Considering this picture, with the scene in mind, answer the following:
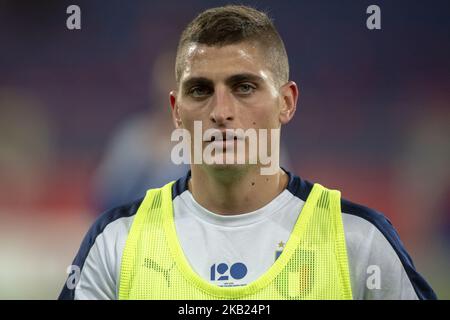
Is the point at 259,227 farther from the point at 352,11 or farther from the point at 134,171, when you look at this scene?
the point at 352,11

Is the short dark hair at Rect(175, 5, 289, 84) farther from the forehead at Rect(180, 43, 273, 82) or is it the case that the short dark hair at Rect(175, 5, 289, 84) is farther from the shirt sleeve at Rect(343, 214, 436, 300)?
the shirt sleeve at Rect(343, 214, 436, 300)

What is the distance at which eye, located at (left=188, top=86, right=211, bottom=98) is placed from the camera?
90.5 inches

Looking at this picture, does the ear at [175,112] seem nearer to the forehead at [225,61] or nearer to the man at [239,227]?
the man at [239,227]

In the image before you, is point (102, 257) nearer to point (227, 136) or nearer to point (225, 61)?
point (227, 136)

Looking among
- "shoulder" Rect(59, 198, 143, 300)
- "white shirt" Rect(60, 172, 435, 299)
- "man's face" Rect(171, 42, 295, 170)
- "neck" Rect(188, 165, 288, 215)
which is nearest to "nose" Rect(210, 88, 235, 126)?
"man's face" Rect(171, 42, 295, 170)

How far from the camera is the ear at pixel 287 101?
2455 millimetres

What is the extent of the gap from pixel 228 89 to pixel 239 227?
50cm

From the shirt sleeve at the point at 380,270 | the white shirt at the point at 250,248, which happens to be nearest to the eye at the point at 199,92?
the white shirt at the point at 250,248

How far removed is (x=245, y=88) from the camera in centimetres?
229

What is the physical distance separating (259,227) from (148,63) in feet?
5.80

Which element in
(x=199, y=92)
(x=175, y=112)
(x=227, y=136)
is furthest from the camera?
(x=175, y=112)

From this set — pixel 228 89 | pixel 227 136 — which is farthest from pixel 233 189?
pixel 228 89

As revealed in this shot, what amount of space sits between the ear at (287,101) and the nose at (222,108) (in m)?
0.28
